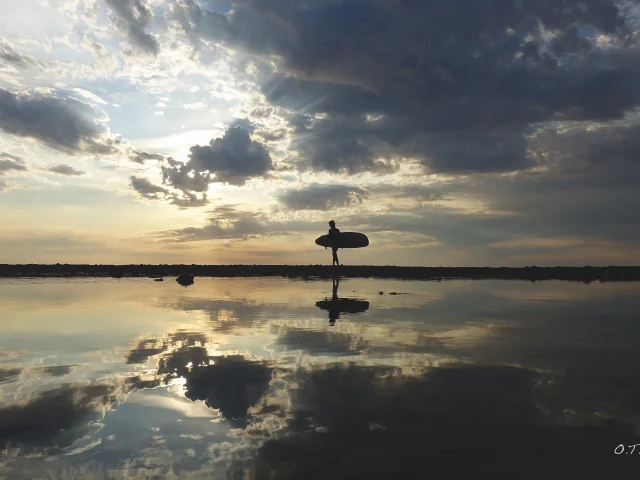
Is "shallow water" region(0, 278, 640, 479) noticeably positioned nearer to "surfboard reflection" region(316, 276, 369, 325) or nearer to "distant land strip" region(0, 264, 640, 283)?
"surfboard reflection" region(316, 276, 369, 325)

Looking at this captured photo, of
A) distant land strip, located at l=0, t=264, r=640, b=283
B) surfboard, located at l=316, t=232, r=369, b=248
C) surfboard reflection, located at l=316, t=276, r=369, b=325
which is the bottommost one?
surfboard reflection, located at l=316, t=276, r=369, b=325

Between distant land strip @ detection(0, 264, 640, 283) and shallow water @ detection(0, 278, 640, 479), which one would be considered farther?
distant land strip @ detection(0, 264, 640, 283)

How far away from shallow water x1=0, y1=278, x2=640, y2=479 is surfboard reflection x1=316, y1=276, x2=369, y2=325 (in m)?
2.08

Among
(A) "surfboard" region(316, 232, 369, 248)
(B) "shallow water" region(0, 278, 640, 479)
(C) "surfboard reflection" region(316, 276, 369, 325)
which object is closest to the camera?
(B) "shallow water" region(0, 278, 640, 479)

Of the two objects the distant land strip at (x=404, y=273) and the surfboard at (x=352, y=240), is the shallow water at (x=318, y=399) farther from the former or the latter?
the surfboard at (x=352, y=240)

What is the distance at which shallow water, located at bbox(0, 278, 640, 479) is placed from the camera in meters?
4.81

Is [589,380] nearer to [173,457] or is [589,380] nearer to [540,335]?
[540,335]

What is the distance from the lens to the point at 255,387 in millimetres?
7348

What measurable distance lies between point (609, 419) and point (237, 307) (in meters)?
13.9

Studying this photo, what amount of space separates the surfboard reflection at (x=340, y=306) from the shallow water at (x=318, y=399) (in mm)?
2080

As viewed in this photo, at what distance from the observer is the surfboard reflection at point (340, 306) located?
627 inches

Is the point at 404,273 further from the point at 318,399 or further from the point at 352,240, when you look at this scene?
the point at 318,399

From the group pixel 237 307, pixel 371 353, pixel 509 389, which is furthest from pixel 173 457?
pixel 237 307

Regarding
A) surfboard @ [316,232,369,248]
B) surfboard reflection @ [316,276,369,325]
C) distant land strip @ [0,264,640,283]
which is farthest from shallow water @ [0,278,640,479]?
surfboard @ [316,232,369,248]
